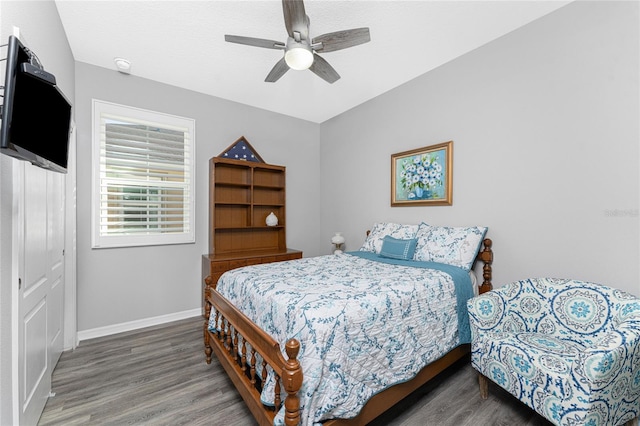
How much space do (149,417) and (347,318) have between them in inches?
59.2

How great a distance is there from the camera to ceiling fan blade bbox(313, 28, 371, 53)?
1.93 meters

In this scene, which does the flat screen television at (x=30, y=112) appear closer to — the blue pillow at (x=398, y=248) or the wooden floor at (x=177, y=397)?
the wooden floor at (x=177, y=397)

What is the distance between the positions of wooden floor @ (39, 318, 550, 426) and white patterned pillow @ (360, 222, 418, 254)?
133 cm

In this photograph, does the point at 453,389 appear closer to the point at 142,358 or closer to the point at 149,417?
the point at 149,417

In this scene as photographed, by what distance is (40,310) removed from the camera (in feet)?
5.99

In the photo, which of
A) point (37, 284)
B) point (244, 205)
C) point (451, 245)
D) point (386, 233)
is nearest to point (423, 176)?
point (386, 233)

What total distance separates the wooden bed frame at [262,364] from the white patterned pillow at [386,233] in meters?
0.77

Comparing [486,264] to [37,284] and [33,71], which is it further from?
[37,284]

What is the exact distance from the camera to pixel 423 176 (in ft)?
10.6

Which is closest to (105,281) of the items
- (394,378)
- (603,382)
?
(394,378)

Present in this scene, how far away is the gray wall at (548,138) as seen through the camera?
1937 mm

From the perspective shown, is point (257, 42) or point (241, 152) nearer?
point (257, 42)

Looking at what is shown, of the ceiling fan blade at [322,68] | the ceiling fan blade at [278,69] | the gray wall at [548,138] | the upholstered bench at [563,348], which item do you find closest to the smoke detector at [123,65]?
the ceiling fan blade at [278,69]

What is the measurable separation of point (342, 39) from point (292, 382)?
219 cm
